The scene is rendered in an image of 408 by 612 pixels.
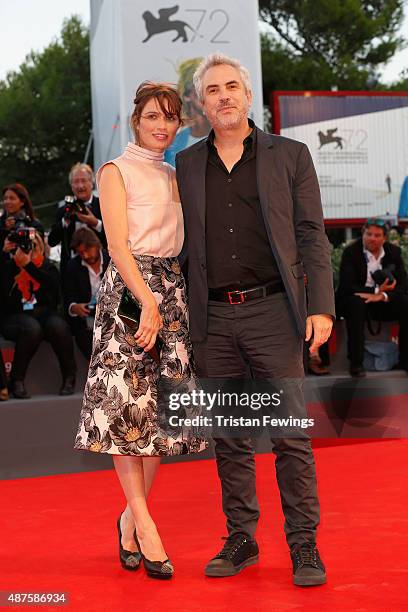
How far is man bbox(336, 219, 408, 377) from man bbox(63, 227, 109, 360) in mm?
1763

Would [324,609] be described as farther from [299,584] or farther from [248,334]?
[248,334]

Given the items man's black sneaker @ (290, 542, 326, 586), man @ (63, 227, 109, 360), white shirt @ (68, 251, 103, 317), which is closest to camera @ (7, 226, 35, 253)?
man @ (63, 227, 109, 360)

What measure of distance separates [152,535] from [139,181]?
1.22m

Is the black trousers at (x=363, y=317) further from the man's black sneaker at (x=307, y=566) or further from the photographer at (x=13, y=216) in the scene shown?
the man's black sneaker at (x=307, y=566)

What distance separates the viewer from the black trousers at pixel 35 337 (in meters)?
6.32

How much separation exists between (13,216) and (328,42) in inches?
846

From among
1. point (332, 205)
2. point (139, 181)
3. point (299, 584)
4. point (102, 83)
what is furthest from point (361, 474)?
point (332, 205)

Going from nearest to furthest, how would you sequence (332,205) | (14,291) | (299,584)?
1. (299,584)
2. (14,291)
3. (332,205)

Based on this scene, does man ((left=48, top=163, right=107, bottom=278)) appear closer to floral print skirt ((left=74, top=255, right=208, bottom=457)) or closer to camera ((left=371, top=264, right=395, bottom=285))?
camera ((left=371, top=264, right=395, bottom=285))

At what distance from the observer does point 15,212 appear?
22.0ft

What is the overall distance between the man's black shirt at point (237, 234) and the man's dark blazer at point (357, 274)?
12.7 ft

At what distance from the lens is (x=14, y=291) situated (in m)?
6.57

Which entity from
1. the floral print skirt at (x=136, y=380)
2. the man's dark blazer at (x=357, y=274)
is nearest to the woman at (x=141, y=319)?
the floral print skirt at (x=136, y=380)

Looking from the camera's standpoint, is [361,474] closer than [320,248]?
No
